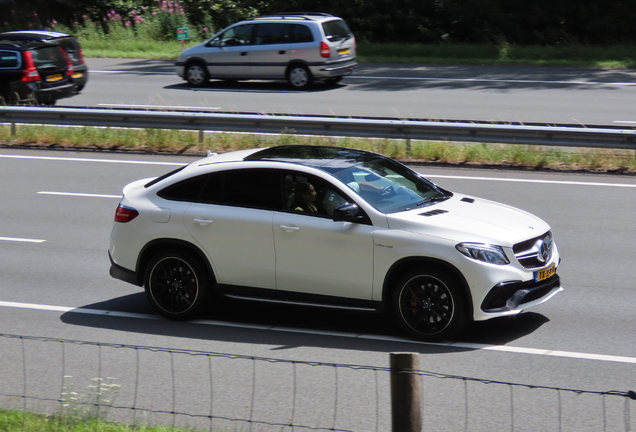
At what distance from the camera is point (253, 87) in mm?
24875

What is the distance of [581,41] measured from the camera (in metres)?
32.7

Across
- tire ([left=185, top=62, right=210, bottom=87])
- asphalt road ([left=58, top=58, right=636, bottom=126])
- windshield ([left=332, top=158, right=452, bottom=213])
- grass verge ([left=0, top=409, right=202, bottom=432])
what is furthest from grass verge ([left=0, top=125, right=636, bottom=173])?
grass verge ([left=0, top=409, right=202, bottom=432])

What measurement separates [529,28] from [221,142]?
2070cm

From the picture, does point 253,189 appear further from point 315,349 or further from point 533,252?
point 533,252

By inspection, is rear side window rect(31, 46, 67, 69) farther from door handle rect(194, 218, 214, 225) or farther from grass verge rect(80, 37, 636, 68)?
door handle rect(194, 218, 214, 225)

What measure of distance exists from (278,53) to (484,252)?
1775cm

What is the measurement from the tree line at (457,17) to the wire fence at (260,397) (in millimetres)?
27258

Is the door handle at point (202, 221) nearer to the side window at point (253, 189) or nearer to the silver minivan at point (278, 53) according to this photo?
the side window at point (253, 189)

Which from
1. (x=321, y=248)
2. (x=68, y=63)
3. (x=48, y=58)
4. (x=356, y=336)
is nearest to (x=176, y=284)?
(x=321, y=248)

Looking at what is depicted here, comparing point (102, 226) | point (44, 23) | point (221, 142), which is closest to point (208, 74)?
point (221, 142)

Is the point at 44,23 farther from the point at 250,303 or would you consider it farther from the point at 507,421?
the point at 507,421

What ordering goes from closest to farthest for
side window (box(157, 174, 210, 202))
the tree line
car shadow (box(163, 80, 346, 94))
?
1. side window (box(157, 174, 210, 202))
2. car shadow (box(163, 80, 346, 94))
3. the tree line

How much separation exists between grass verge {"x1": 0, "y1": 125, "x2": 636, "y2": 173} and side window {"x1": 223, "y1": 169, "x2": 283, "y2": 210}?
7382mm

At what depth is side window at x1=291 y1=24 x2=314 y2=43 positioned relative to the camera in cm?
2355
